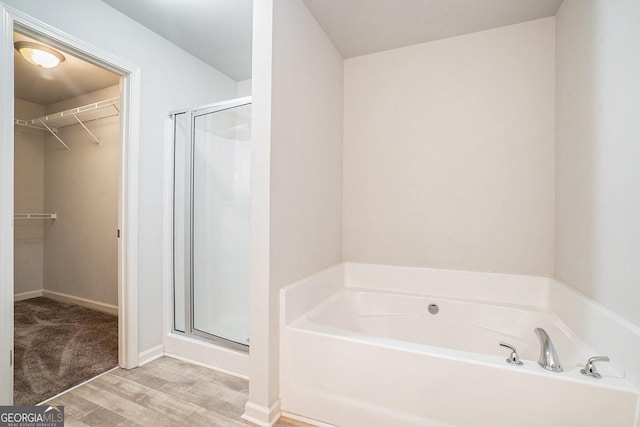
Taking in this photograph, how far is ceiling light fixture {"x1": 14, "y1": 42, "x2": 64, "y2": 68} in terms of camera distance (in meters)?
2.20

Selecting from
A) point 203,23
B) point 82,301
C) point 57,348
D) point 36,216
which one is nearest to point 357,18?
point 203,23

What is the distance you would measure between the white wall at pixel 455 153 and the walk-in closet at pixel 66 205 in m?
2.40

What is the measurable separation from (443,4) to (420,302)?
6.54ft

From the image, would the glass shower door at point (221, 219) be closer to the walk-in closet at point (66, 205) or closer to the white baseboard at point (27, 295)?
the walk-in closet at point (66, 205)

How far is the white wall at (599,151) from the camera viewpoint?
1133 mm

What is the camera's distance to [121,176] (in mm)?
2070

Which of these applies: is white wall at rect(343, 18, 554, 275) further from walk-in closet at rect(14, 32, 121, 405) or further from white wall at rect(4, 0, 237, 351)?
walk-in closet at rect(14, 32, 121, 405)

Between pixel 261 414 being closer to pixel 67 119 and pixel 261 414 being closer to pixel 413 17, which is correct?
pixel 413 17

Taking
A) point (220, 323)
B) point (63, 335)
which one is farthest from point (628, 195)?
point (63, 335)

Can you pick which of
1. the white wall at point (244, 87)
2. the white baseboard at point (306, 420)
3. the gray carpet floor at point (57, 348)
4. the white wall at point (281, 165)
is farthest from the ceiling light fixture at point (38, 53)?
the white baseboard at point (306, 420)

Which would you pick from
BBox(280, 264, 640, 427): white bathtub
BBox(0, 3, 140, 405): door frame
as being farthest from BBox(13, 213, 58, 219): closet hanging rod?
BBox(280, 264, 640, 427): white bathtub

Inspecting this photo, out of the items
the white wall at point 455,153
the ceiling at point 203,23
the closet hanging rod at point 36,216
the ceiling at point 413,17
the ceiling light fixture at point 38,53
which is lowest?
the closet hanging rod at point 36,216

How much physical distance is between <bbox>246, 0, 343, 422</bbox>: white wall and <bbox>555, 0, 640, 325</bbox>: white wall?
1.49 metres

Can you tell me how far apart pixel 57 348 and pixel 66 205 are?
2092 millimetres
